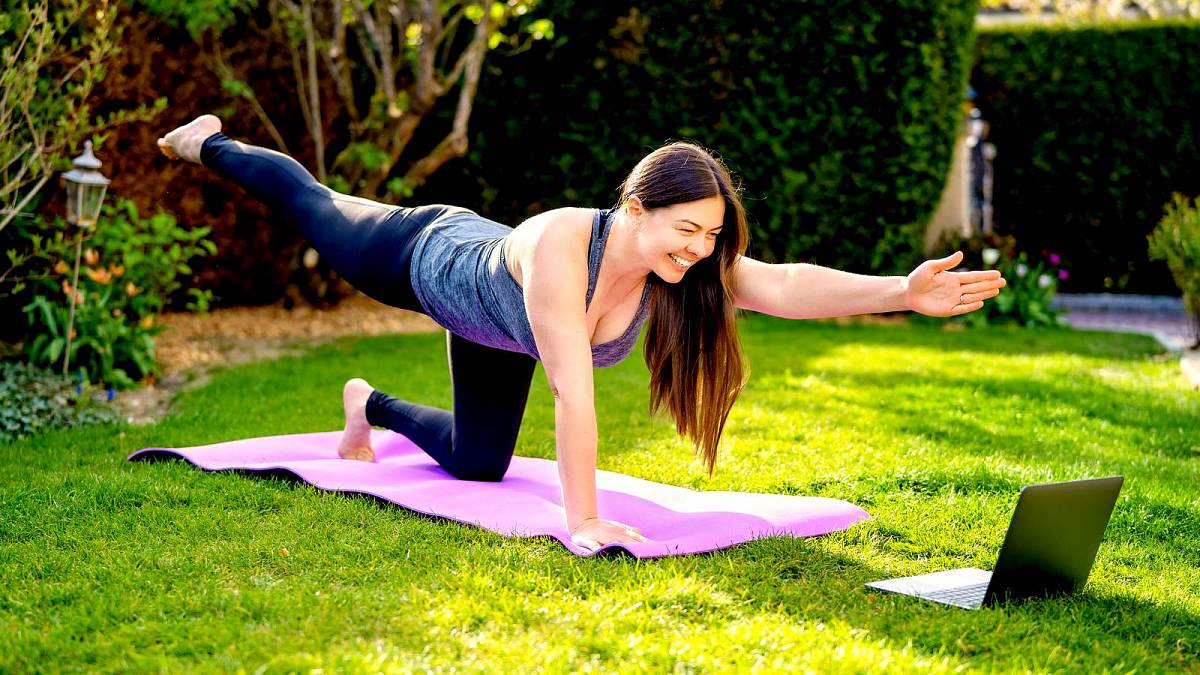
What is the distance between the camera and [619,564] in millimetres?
2959

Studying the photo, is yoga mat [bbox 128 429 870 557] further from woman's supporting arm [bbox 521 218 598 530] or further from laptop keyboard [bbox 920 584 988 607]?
laptop keyboard [bbox 920 584 988 607]

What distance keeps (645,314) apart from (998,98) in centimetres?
811

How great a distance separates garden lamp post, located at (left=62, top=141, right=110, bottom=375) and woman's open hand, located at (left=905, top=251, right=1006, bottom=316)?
12.3 feet

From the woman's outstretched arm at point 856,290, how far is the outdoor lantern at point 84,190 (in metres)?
3.21

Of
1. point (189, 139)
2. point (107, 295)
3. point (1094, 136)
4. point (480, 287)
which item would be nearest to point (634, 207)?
point (480, 287)

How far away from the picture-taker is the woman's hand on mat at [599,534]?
3.05m

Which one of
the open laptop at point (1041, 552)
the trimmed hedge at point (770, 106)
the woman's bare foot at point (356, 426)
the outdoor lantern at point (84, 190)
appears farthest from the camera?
the trimmed hedge at point (770, 106)

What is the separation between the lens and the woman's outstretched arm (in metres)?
2.95

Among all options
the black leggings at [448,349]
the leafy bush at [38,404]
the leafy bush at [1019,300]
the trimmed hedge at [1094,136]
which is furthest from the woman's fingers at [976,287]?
the trimmed hedge at [1094,136]

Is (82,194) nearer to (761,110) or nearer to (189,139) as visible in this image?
(189,139)

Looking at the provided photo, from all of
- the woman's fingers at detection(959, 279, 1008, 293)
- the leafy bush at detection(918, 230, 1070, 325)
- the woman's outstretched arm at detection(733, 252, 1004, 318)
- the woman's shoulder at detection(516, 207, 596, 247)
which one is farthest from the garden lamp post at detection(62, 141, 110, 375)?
the leafy bush at detection(918, 230, 1070, 325)

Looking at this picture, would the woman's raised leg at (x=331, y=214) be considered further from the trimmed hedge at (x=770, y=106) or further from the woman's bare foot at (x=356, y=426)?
the trimmed hedge at (x=770, y=106)

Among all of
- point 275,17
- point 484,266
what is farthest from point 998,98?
point 484,266

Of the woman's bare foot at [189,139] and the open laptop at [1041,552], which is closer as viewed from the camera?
A: the open laptop at [1041,552]
